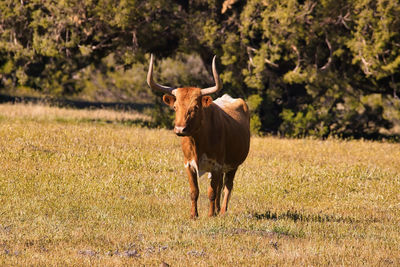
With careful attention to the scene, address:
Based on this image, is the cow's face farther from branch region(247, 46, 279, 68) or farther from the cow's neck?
branch region(247, 46, 279, 68)

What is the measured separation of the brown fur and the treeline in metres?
12.5

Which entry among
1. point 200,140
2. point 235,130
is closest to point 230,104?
point 235,130

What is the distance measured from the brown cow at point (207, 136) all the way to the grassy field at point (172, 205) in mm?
562

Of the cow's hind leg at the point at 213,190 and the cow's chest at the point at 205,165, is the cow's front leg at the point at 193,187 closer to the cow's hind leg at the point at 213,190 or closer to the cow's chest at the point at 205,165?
the cow's chest at the point at 205,165

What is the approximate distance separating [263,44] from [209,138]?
14.9 m

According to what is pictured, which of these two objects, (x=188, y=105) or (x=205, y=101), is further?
(x=205, y=101)

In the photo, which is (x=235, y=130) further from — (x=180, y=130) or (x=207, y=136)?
(x=180, y=130)

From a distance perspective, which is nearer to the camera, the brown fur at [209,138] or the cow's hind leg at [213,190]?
the brown fur at [209,138]

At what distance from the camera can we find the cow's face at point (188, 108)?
9711 mm

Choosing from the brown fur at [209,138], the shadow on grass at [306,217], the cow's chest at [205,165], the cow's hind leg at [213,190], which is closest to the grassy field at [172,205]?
the shadow on grass at [306,217]

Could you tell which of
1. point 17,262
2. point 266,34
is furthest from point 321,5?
point 17,262

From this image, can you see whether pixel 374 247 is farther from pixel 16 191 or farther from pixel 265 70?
pixel 265 70

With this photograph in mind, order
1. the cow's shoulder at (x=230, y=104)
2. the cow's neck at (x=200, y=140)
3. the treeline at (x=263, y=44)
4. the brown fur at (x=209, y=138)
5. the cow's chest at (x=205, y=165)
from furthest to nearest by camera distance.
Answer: the treeline at (x=263, y=44), the cow's shoulder at (x=230, y=104), the cow's chest at (x=205, y=165), the cow's neck at (x=200, y=140), the brown fur at (x=209, y=138)

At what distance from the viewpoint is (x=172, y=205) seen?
1216 cm
